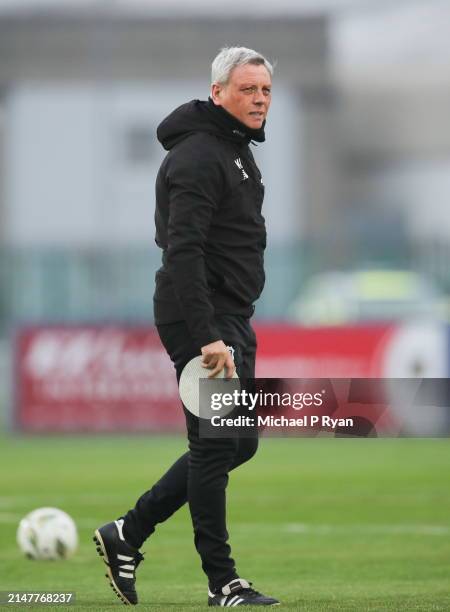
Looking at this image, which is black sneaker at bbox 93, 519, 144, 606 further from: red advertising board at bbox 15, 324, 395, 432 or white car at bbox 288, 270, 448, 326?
white car at bbox 288, 270, 448, 326

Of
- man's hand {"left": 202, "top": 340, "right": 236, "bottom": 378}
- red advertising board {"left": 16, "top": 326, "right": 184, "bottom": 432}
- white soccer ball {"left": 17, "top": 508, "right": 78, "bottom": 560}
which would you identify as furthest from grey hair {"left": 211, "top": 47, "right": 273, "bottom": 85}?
red advertising board {"left": 16, "top": 326, "right": 184, "bottom": 432}

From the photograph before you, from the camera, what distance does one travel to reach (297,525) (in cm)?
1083

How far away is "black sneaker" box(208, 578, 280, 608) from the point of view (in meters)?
6.45

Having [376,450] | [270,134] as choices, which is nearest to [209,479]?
[376,450]

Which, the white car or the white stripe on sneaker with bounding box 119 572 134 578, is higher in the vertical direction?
the white car

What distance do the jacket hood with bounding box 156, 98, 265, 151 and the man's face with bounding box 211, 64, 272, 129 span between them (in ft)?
0.09

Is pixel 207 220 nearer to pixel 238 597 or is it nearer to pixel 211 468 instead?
pixel 211 468

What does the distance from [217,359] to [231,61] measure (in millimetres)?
1160

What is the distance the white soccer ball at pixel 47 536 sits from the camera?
8922 millimetres

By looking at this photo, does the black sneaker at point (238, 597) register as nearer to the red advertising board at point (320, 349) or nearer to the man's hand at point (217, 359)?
the man's hand at point (217, 359)

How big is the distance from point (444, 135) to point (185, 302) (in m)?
37.4

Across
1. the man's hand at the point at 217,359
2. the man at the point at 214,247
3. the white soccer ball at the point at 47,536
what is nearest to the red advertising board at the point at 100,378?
the white soccer ball at the point at 47,536

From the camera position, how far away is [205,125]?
6543 mm

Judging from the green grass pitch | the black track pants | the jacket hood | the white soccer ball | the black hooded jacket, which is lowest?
the green grass pitch
